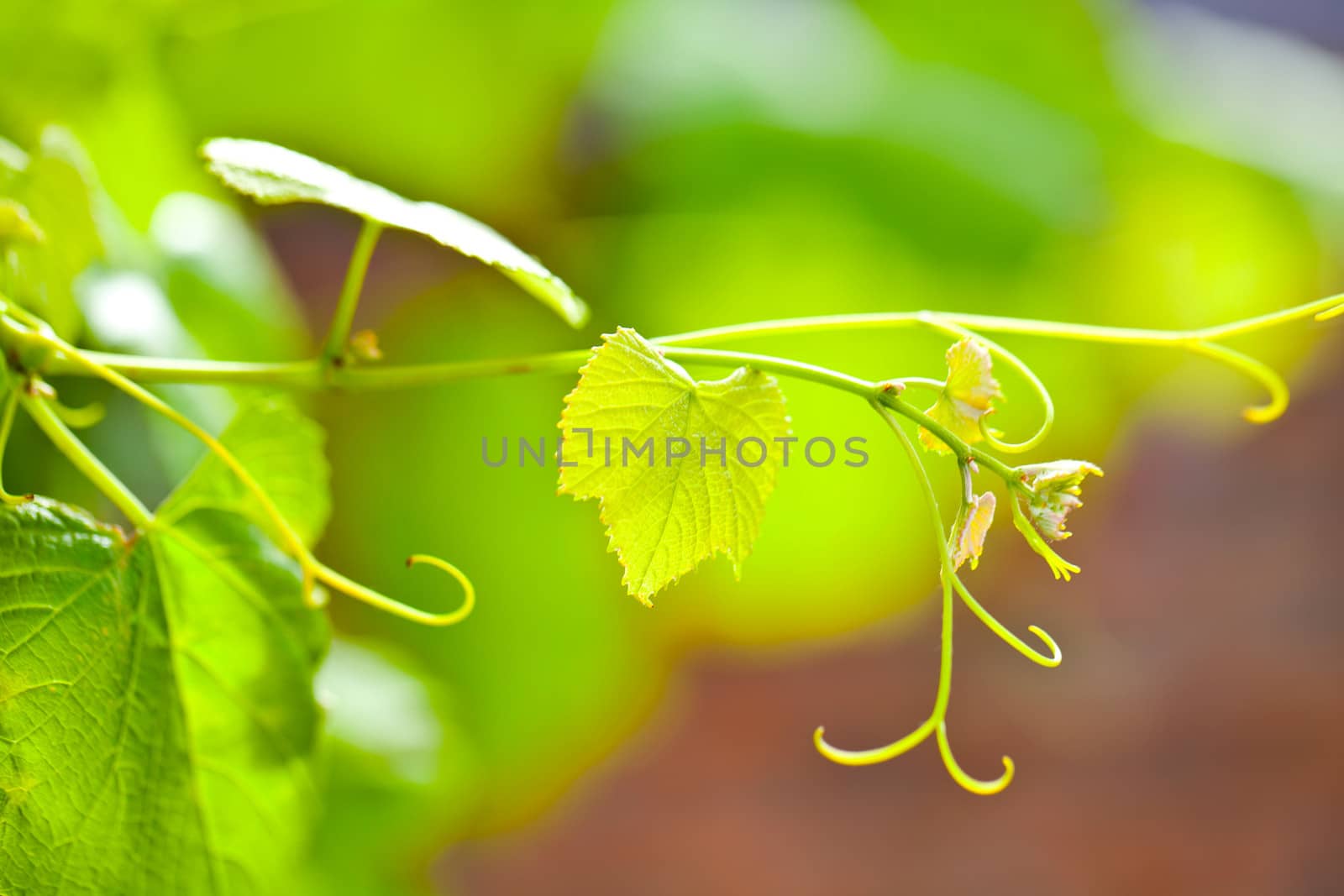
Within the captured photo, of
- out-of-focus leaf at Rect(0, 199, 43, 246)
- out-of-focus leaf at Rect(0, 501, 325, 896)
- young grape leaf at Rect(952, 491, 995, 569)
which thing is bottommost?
out-of-focus leaf at Rect(0, 501, 325, 896)

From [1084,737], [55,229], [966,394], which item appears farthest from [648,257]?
[1084,737]

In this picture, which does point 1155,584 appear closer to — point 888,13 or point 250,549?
point 888,13

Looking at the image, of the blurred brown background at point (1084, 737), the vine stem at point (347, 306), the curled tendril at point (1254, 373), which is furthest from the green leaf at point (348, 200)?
the blurred brown background at point (1084, 737)

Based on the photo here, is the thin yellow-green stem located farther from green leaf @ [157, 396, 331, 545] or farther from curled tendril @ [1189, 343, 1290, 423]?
curled tendril @ [1189, 343, 1290, 423]

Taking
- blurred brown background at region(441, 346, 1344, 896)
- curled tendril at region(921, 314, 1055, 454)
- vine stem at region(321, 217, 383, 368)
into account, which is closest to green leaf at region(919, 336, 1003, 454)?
curled tendril at region(921, 314, 1055, 454)

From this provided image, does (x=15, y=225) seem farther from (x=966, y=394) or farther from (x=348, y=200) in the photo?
(x=966, y=394)
